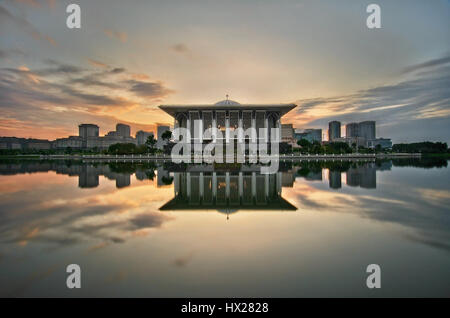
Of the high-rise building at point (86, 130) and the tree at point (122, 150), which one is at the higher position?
the high-rise building at point (86, 130)

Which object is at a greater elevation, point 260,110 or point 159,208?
point 260,110

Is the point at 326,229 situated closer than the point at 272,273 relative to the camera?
No

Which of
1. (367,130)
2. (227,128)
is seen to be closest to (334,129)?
(367,130)

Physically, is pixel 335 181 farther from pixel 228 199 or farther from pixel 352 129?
pixel 352 129

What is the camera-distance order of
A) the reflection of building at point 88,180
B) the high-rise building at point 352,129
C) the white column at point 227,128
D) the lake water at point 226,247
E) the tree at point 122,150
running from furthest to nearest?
the high-rise building at point 352,129, the tree at point 122,150, the white column at point 227,128, the reflection of building at point 88,180, the lake water at point 226,247

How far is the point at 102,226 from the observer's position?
20.6ft

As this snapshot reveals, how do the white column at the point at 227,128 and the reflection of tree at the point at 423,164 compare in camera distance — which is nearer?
the reflection of tree at the point at 423,164

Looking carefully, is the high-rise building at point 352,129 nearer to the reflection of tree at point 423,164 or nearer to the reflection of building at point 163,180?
the reflection of tree at point 423,164

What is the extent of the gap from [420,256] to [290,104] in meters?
48.5

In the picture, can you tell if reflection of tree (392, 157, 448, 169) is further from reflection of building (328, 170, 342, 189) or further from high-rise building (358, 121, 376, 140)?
high-rise building (358, 121, 376, 140)

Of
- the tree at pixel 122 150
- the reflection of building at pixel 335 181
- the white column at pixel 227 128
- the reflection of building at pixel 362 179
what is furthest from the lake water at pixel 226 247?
the tree at pixel 122 150
